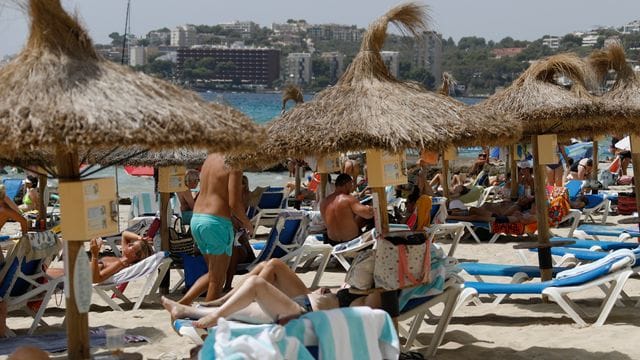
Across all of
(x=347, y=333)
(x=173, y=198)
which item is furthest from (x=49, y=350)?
(x=173, y=198)

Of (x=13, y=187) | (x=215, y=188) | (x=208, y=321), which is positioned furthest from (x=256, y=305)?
(x=13, y=187)

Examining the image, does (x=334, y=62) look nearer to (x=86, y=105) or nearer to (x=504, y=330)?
(x=504, y=330)

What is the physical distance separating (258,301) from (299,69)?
92.1 metres

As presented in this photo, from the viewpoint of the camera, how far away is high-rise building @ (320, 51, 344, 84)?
9644 cm

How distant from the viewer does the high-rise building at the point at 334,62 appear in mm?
96438

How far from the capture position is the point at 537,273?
777 centimetres

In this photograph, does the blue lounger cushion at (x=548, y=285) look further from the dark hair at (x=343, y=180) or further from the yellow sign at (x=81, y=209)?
the yellow sign at (x=81, y=209)

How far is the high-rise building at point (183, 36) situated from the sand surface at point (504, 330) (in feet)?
327

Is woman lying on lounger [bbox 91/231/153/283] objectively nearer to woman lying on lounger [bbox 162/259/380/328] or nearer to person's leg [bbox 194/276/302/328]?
woman lying on lounger [bbox 162/259/380/328]

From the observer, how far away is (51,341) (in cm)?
615

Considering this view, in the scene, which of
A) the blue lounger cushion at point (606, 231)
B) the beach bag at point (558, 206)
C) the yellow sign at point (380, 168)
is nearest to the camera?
the yellow sign at point (380, 168)

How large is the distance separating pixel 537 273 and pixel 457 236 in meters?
2.24

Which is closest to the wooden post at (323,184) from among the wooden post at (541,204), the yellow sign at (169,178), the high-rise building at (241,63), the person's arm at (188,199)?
the person's arm at (188,199)

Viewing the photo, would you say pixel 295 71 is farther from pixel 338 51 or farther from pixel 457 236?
pixel 457 236
